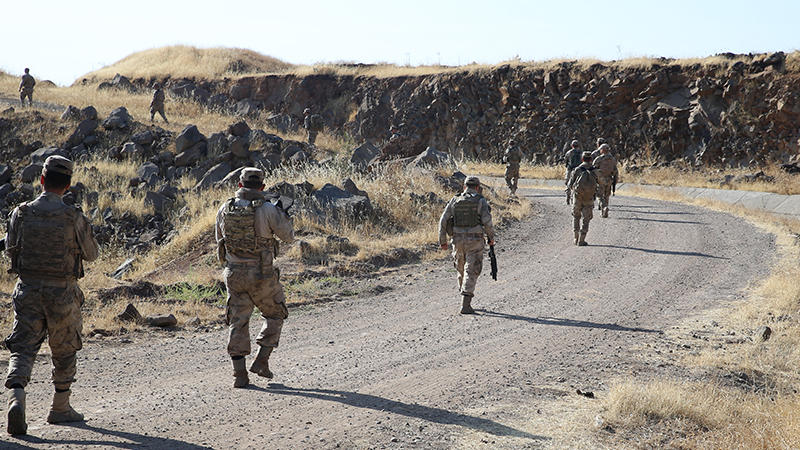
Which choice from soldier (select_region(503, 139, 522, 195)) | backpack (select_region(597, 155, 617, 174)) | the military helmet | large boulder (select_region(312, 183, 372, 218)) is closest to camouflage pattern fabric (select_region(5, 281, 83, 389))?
the military helmet

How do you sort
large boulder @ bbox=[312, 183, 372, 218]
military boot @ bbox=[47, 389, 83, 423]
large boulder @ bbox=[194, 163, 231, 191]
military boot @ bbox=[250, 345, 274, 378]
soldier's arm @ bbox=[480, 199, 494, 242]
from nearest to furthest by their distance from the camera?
military boot @ bbox=[47, 389, 83, 423] < military boot @ bbox=[250, 345, 274, 378] < soldier's arm @ bbox=[480, 199, 494, 242] < large boulder @ bbox=[312, 183, 372, 218] < large boulder @ bbox=[194, 163, 231, 191]

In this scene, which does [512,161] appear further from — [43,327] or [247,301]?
[43,327]

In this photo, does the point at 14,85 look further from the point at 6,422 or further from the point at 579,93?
the point at 6,422

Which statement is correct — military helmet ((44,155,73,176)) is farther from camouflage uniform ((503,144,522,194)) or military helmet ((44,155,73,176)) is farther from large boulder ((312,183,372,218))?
camouflage uniform ((503,144,522,194))

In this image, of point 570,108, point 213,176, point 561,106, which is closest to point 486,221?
point 213,176

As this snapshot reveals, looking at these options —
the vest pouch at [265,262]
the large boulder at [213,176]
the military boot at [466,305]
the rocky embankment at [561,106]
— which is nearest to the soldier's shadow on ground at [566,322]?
the military boot at [466,305]

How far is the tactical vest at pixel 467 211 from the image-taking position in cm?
792

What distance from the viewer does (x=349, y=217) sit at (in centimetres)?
1325

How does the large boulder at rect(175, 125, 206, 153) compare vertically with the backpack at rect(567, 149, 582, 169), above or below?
above

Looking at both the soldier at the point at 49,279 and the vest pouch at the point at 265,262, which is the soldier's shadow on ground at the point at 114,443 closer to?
the soldier at the point at 49,279

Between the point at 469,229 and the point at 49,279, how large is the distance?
512 cm

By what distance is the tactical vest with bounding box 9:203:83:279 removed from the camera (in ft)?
13.7

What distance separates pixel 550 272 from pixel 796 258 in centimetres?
477

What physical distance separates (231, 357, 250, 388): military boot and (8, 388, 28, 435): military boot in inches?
62.8
